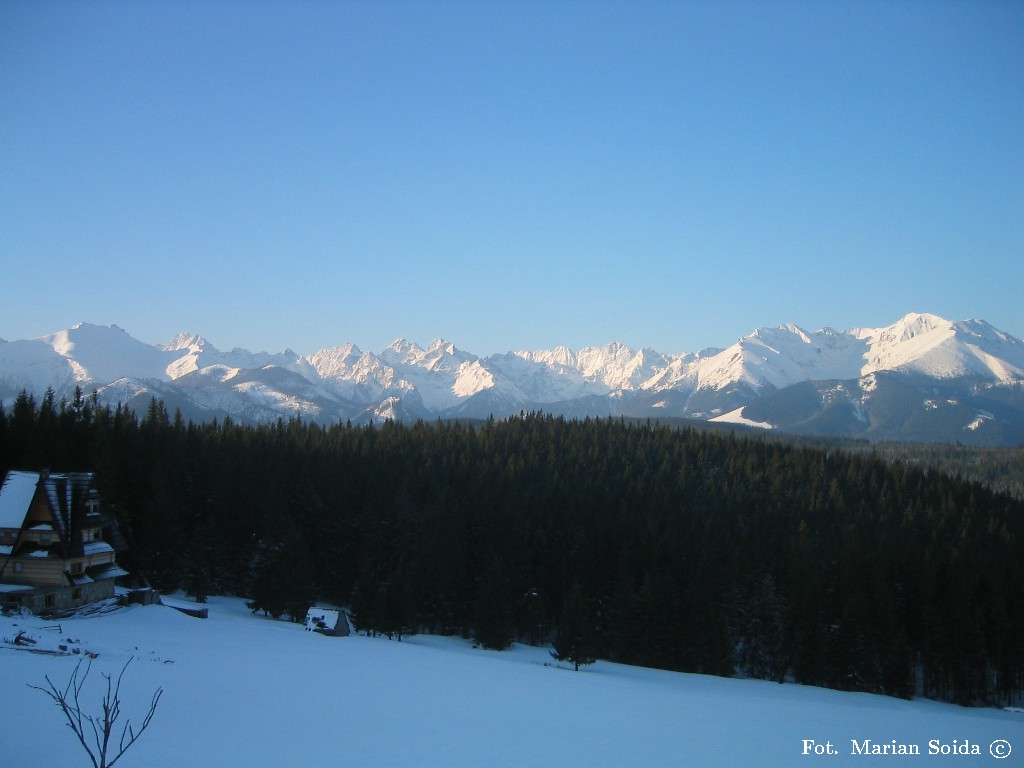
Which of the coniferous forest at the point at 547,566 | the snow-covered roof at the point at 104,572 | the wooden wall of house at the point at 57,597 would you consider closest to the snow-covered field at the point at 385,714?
the wooden wall of house at the point at 57,597

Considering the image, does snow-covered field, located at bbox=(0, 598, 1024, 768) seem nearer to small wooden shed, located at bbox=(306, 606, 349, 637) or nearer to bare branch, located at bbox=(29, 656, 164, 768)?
bare branch, located at bbox=(29, 656, 164, 768)

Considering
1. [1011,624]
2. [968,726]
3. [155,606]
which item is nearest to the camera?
[968,726]

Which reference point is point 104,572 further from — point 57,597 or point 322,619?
point 322,619

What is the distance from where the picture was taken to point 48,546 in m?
39.1

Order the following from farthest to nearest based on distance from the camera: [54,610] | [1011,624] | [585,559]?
[585,559] → [1011,624] → [54,610]

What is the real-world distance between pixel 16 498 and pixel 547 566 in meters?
39.8

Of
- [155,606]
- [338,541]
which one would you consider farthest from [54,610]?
[338,541]

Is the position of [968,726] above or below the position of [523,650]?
above

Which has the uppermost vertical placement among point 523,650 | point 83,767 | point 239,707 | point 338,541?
point 83,767

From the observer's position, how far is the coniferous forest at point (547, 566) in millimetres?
53562

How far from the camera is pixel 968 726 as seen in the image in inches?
1315

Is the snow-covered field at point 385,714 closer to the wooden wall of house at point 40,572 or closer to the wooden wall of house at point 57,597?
the wooden wall of house at point 57,597

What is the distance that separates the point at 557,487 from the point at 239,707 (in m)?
61.9

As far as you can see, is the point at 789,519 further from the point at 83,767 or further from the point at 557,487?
the point at 83,767
